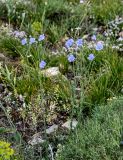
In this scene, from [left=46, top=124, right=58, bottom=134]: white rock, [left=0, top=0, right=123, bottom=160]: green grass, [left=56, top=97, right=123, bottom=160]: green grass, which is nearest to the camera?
[left=56, top=97, right=123, bottom=160]: green grass

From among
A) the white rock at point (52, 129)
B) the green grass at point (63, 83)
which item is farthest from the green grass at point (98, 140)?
the white rock at point (52, 129)

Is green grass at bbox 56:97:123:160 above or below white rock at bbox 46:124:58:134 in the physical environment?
above

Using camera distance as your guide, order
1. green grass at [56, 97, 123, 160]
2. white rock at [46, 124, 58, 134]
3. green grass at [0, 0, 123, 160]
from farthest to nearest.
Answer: white rock at [46, 124, 58, 134] → green grass at [0, 0, 123, 160] → green grass at [56, 97, 123, 160]

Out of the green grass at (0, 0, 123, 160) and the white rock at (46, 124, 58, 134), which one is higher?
the green grass at (0, 0, 123, 160)

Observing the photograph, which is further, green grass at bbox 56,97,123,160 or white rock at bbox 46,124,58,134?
white rock at bbox 46,124,58,134

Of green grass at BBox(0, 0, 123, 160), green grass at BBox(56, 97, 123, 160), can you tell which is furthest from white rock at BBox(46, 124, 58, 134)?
green grass at BBox(56, 97, 123, 160)

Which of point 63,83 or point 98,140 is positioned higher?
point 98,140

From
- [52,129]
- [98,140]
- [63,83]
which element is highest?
[98,140]

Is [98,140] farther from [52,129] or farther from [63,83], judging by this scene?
[63,83]

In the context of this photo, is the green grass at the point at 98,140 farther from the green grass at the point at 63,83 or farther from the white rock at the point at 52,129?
the white rock at the point at 52,129

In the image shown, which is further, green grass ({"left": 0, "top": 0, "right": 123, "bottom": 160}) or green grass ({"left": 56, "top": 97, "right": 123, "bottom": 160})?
green grass ({"left": 0, "top": 0, "right": 123, "bottom": 160})

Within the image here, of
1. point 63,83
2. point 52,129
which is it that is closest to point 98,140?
point 52,129

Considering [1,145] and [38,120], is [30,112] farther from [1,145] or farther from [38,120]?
[1,145]

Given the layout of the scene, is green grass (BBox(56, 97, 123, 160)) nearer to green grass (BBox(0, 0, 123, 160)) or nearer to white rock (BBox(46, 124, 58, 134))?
green grass (BBox(0, 0, 123, 160))
